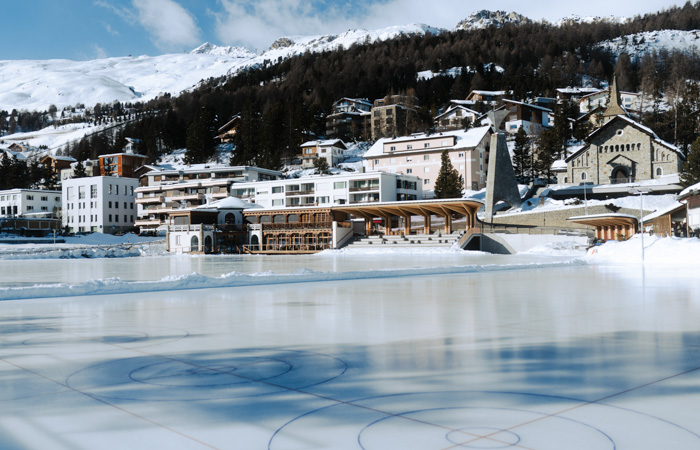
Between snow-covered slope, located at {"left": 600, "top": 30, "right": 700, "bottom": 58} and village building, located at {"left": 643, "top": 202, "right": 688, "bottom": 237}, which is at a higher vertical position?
snow-covered slope, located at {"left": 600, "top": 30, "right": 700, "bottom": 58}

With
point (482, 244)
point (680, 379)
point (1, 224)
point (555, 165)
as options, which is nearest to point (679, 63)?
point (555, 165)

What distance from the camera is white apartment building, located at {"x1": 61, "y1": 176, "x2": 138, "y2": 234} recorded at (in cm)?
8738

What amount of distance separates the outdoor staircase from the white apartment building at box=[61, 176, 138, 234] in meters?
48.6

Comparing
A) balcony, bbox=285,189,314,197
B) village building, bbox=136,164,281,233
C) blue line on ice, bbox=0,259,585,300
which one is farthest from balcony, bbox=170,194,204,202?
blue line on ice, bbox=0,259,585,300

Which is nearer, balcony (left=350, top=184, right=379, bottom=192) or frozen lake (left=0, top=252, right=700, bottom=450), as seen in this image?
frozen lake (left=0, top=252, right=700, bottom=450)

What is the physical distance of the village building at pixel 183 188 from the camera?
3233 inches

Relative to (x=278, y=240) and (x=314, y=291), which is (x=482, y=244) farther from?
(x=314, y=291)

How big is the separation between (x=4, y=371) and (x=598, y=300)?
9.06 m

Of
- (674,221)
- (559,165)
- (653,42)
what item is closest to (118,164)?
(559,165)

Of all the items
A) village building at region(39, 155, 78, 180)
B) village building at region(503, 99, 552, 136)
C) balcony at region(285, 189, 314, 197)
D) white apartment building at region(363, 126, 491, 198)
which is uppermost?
village building at region(503, 99, 552, 136)

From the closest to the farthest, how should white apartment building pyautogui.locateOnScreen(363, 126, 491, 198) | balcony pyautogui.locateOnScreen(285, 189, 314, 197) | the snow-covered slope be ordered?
balcony pyautogui.locateOnScreen(285, 189, 314, 197) < white apartment building pyautogui.locateOnScreen(363, 126, 491, 198) < the snow-covered slope

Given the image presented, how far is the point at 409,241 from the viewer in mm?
52125

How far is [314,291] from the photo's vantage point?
42.9ft

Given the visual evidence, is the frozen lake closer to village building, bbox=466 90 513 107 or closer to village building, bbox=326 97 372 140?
village building, bbox=326 97 372 140
